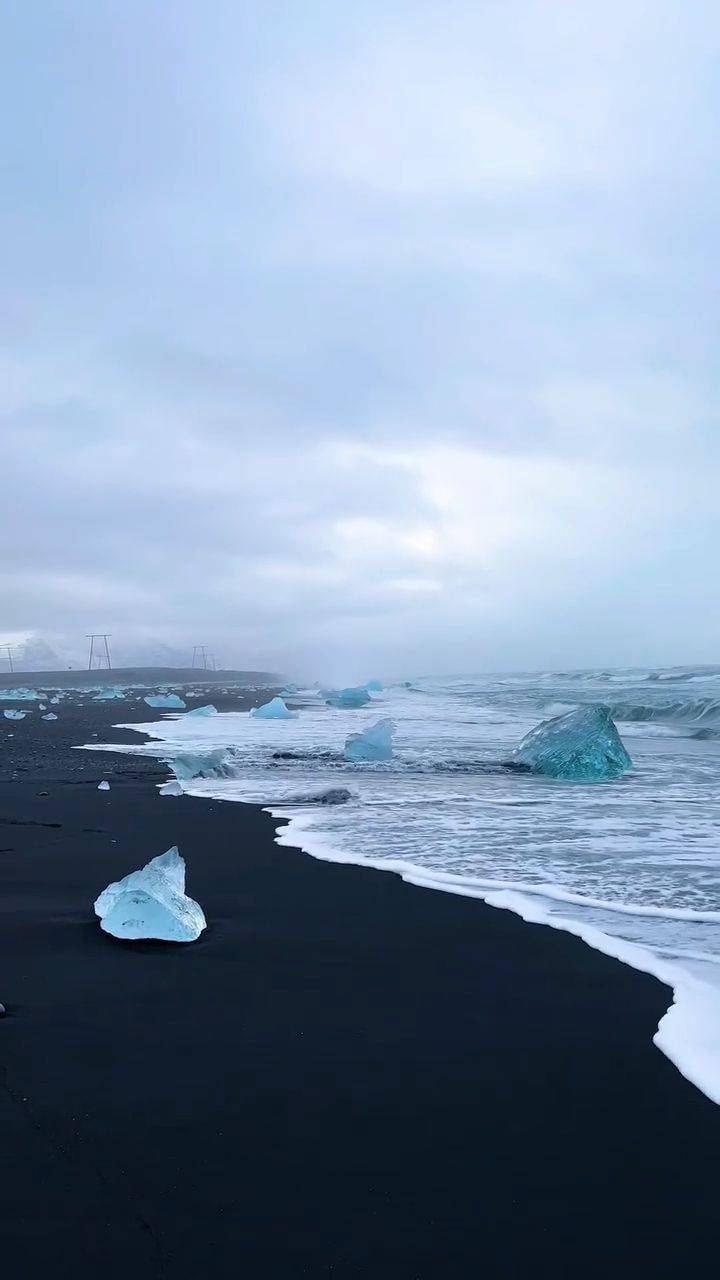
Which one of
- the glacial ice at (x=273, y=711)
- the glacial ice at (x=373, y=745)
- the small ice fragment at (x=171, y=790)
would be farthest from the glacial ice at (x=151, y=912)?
the glacial ice at (x=273, y=711)

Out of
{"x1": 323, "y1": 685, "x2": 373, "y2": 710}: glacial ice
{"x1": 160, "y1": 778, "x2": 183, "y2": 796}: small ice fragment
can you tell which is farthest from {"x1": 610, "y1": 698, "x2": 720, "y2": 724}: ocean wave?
{"x1": 160, "y1": 778, "x2": 183, "y2": 796}: small ice fragment

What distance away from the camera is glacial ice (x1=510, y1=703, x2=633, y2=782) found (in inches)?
393

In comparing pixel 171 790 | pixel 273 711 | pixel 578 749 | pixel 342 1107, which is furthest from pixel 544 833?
pixel 273 711

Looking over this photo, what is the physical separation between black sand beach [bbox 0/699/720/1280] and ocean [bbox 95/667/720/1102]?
223 millimetres

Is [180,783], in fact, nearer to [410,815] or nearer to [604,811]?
[410,815]

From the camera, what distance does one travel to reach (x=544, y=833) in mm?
6195

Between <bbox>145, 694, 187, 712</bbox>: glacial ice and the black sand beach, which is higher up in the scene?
the black sand beach

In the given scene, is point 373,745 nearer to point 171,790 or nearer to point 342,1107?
point 171,790

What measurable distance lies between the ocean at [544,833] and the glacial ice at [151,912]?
1489 millimetres

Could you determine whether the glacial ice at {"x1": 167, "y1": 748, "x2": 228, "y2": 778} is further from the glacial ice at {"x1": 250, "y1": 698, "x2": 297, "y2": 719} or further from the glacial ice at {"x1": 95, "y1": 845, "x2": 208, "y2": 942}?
the glacial ice at {"x1": 250, "y1": 698, "x2": 297, "y2": 719}

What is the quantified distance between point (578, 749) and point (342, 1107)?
838cm

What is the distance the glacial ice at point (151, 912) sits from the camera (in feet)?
11.7

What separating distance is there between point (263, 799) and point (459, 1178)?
19.9 feet

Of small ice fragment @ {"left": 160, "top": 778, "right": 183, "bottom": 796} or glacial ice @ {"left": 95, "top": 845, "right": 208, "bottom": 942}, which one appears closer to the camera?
glacial ice @ {"left": 95, "top": 845, "right": 208, "bottom": 942}
